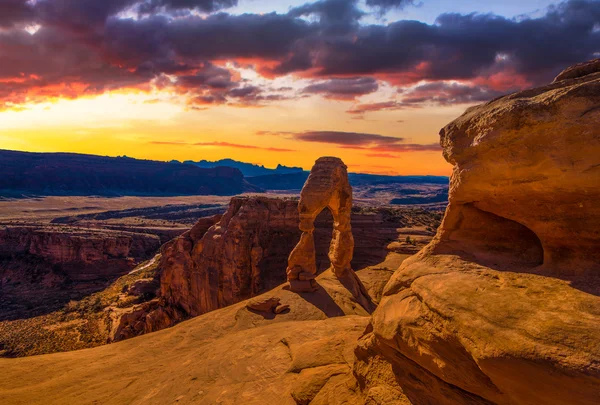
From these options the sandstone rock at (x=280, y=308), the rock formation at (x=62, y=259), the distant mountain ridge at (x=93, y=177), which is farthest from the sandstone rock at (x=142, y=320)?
the distant mountain ridge at (x=93, y=177)

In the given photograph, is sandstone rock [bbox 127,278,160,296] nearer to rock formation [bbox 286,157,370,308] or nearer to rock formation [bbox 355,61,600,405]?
rock formation [bbox 286,157,370,308]

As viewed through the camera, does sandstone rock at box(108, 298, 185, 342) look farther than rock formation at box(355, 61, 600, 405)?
Yes

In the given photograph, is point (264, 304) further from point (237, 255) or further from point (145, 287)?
point (145, 287)

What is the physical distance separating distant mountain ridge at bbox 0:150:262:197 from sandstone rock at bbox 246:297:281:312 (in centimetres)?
A: 14988

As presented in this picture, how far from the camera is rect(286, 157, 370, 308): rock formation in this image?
1897 centimetres

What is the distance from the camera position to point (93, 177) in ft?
542

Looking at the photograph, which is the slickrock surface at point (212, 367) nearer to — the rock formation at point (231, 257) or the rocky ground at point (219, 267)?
the rock formation at point (231, 257)

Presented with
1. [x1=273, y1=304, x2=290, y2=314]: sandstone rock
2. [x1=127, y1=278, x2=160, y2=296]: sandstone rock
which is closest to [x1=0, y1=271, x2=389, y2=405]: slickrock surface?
[x1=273, y1=304, x2=290, y2=314]: sandstone rock

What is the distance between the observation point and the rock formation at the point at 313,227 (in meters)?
19.0

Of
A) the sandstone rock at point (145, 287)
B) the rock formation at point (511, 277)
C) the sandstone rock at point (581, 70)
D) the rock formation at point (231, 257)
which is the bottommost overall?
the sandstone rock at point (145, 287)

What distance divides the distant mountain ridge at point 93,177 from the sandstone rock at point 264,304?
14988 cm

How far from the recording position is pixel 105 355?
13.9 meters

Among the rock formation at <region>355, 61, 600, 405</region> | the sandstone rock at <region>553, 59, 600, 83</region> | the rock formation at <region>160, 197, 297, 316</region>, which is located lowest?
the rock formation at <region>160, 197, 297, 316</region>

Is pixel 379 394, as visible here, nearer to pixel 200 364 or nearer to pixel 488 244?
pixel 488 244
